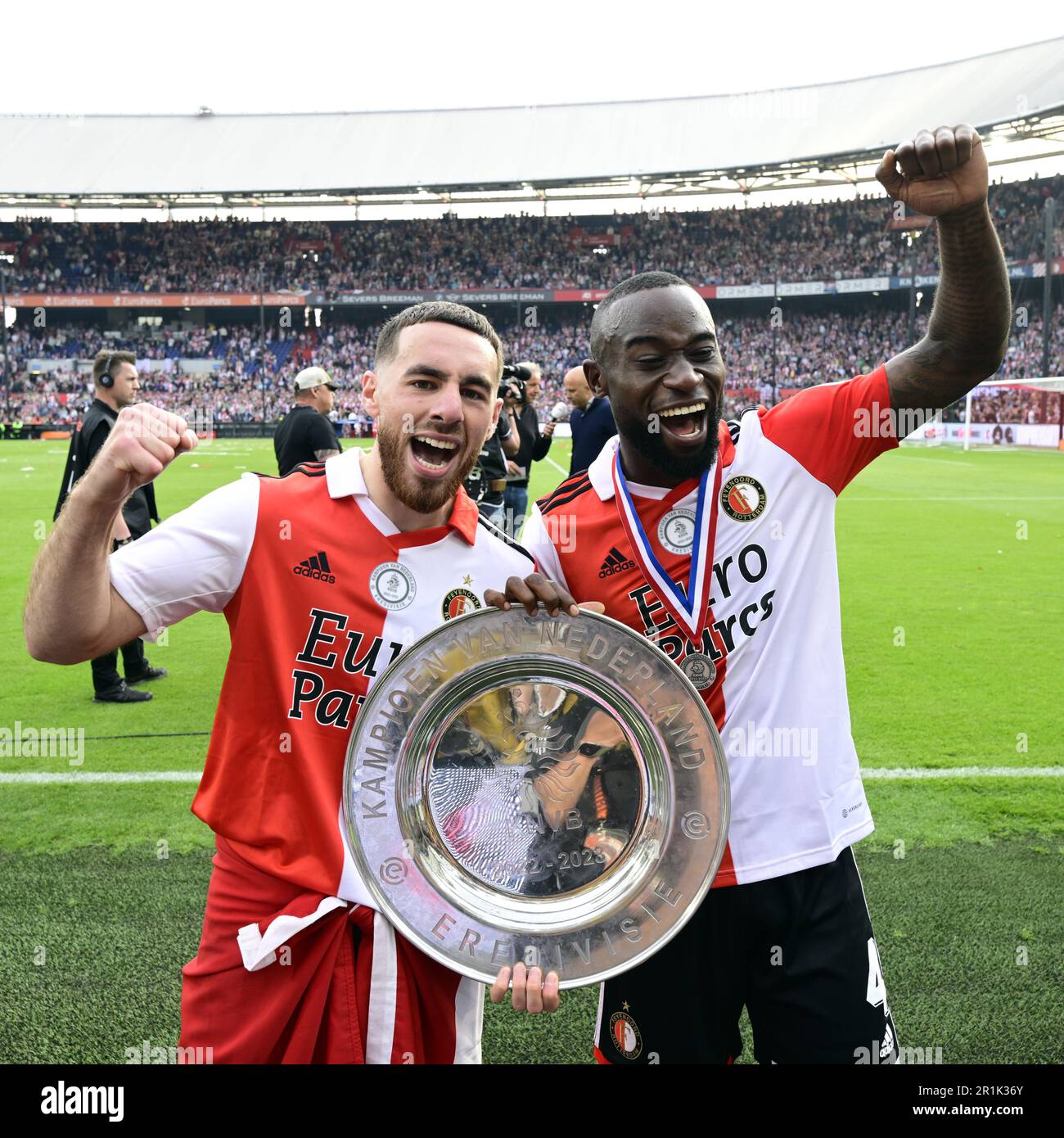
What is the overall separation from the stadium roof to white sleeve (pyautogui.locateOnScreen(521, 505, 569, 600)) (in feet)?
166

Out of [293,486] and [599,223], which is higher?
[599,223]

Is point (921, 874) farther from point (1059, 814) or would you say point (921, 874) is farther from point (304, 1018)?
point (304, 1018)

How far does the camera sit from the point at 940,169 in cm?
208

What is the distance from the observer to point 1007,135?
43094 millimetres

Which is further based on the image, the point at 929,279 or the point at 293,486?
the point at 929,279

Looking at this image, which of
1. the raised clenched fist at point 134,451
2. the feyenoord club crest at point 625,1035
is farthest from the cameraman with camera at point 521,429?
the raised clenched fist at point 134,451

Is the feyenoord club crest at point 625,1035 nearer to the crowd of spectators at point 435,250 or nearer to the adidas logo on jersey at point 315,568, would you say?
the adidas logo on jersey at point 315,568

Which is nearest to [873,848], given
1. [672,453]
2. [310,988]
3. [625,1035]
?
[625,1035]

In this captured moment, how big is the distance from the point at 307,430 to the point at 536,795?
240 inches

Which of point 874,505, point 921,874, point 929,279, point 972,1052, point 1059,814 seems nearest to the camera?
point 972,1052

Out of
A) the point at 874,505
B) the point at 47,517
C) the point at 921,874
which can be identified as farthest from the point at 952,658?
the point at 47,517

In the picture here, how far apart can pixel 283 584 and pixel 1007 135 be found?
162 ft

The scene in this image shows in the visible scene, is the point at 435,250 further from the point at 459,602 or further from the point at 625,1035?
the point at 625,1035

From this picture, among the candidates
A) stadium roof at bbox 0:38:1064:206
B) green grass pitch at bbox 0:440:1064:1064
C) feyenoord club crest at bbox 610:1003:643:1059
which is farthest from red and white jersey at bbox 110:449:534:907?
stadium roof at bbox 0:38:1064:206
